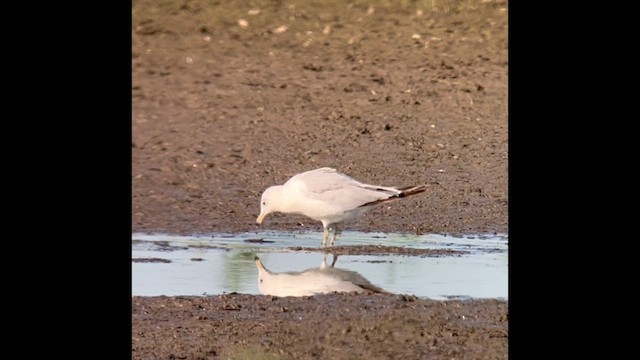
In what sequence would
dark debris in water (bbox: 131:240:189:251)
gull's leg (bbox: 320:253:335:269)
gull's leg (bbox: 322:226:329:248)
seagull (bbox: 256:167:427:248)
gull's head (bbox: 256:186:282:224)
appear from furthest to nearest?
gull's head (bbox: 256:186:282:224) < seagull (bbox: 256:167:427:248) < gull's leg (bbox: 322:226:329:248) < dark debris in water (bbox: 131:240:189:251) < gull's leg (bbox: 320:253:335:269)

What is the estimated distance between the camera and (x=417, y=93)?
1120cm

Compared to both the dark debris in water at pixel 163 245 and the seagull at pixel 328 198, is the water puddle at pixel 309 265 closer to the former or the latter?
the dark debris in water at pixel 163 245

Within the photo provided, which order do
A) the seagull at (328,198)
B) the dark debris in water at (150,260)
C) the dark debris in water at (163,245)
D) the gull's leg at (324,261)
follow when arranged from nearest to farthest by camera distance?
the dark debris in water at (150,260), the gull's leg at (324,261), the dark debris in water at (163,245), the seagull at (328,198)

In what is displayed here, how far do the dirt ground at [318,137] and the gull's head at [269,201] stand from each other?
23 cm

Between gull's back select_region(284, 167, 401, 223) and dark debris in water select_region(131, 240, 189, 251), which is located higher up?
gull's back select_region(284, 167, 401, 223)

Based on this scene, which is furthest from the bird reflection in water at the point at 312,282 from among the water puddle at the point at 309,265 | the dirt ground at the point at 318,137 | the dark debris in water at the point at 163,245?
the dark debris in water at the point at 163,245

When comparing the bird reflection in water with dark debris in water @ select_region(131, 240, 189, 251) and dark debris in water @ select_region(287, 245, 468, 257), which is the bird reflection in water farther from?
dark debris in water @ select_region(131, 240, 189, 251)

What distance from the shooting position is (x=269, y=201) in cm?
854

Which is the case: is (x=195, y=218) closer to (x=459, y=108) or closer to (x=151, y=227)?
(x=151, y=227)

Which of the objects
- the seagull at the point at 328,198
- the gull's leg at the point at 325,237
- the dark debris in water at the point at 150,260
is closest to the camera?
the dark debris in water at the point at 150,260

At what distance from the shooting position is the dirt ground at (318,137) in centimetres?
611

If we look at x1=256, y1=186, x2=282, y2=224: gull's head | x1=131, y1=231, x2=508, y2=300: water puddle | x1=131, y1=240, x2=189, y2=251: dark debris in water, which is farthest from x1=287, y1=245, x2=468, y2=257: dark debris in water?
x1=131, y1=240, x2=189, y2=251: dark debris in water

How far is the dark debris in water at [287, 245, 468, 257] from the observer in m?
7.98

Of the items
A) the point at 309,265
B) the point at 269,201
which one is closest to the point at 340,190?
the point at 269,201
